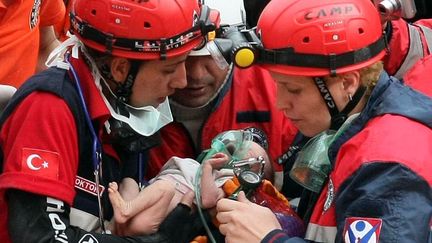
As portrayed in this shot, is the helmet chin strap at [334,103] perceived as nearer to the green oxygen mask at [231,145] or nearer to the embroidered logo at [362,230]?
the embroidered logo at [362,230]

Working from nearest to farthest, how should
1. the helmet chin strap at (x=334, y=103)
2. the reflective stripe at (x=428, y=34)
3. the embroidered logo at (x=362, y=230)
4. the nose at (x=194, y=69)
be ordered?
the embroidered logo at (x=362, y=230) < the helmet chin strap at (x=334, y=103) < the nose at (x=194, y=69) < the reflective stripe at (x=428, y=34)

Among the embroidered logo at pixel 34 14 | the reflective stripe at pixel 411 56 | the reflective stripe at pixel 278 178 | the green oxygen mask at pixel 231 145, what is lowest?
the reflective stripe at pixel 278 178

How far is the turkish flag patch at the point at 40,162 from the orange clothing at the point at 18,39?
1.40m

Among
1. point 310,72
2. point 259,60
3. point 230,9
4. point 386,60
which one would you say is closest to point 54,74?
point 259,60

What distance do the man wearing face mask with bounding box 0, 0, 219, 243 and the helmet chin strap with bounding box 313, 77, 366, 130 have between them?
60 centimetres

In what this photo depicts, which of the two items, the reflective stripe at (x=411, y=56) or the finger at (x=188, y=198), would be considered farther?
the reflective stripe at (x=411, y=56)

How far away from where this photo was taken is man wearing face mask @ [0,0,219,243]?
2393 mm

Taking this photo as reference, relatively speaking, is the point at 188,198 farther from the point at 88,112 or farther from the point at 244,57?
the point at 244,57

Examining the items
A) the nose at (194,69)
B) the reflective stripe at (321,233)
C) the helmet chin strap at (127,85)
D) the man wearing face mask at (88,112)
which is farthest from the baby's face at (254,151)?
the reflective stripe at (321,233)

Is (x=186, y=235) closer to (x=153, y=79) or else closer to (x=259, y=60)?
(x=153, y=79)

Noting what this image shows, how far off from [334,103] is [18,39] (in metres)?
1.97

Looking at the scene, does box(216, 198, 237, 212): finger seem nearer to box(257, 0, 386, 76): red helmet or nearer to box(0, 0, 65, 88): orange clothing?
box(257, 0, 386, 76): red helmet

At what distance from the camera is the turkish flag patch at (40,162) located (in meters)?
2.38

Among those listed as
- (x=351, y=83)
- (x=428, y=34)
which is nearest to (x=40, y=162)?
(x=351, y=83)
